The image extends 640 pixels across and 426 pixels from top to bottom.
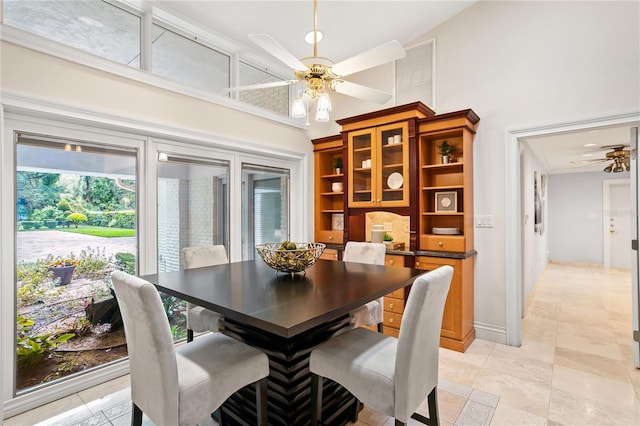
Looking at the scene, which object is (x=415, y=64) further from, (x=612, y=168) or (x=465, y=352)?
(x=612, y=168)

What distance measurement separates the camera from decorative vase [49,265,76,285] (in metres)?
2.31

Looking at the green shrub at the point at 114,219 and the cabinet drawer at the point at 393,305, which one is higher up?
the green shrub at the point at 114,219

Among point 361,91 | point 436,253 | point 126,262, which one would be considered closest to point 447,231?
point 436,253

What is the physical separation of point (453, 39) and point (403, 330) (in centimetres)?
329

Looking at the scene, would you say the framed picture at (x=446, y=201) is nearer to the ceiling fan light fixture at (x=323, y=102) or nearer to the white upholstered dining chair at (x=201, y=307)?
the ceiling fan light fixture at (x=323, y=102)

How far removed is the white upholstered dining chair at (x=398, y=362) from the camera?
1408 millimetres

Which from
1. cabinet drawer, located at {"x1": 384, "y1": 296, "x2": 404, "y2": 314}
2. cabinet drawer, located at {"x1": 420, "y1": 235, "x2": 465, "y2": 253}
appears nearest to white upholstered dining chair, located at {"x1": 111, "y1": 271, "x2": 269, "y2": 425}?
cabinet drawer, located at {"x1": 384, "y1": 296, "x2": 404, "y2": 314}

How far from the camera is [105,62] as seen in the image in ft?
7.73

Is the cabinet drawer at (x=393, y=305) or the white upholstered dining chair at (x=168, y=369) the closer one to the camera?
the white upholstered dining chair at (x=168, y=369)

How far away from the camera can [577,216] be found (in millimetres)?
7754

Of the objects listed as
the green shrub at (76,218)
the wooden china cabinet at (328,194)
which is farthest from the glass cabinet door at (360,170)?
the green shrub at (76,218)

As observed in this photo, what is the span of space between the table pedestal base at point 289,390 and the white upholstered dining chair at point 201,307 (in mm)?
263

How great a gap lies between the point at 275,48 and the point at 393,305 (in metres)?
2.55

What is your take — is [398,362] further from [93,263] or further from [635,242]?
[635,242]
